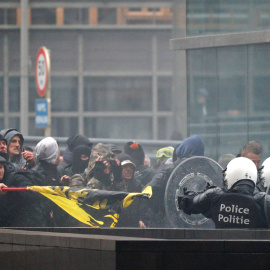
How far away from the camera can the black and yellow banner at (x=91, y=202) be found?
27.2 feet

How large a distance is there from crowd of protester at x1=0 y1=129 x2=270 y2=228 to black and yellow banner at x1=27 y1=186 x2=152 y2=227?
0.08 meters

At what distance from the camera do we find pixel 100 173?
9.17m

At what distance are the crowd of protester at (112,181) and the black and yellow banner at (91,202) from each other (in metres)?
0.08

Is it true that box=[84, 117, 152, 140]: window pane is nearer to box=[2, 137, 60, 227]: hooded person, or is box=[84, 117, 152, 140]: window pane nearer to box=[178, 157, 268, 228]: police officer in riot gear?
box=[2, 137, 60, 227]: hooded person

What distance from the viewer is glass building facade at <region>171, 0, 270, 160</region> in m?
13.2

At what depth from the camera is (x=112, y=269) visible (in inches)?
208

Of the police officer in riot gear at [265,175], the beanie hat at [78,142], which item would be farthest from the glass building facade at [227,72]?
the police officer in riot gear at [265,175]

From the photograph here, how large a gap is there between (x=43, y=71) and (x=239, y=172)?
11.9m

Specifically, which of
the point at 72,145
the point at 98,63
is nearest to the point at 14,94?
the point at 98,63

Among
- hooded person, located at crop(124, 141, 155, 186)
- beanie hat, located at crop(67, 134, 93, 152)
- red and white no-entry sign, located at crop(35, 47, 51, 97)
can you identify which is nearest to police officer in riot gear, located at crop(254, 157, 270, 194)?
hooded person, located at crop(124, 141, 155, 186)

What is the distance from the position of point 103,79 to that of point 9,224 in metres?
29.3

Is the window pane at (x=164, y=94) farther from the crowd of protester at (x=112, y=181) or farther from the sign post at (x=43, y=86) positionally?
the crowd of protester at (x=112, y=181)

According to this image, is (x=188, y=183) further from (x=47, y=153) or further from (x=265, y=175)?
(x=47, y=153)

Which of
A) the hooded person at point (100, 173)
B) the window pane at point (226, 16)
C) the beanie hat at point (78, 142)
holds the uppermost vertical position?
the window pane at point (226, 16)
